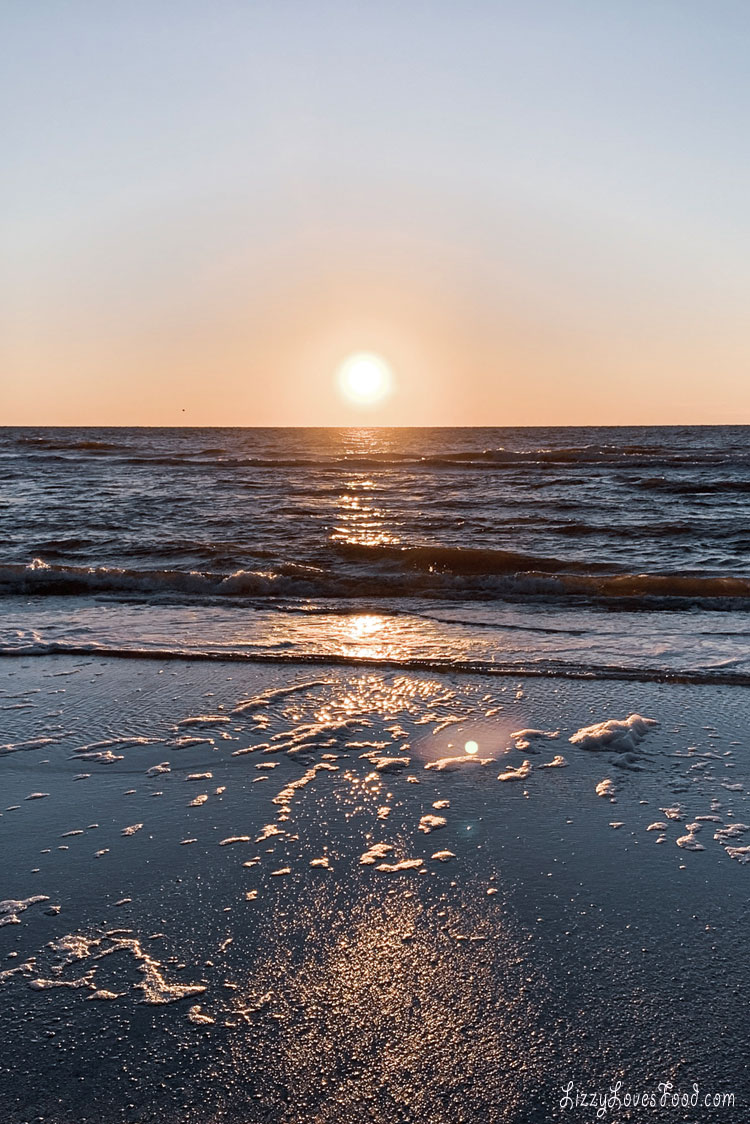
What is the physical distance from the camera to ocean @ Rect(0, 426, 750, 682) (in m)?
7.21

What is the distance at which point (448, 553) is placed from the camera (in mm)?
12422

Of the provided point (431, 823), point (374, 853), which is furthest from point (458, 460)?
point (374, 853)

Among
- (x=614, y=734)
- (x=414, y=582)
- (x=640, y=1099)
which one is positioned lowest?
(x=640, y=1099)

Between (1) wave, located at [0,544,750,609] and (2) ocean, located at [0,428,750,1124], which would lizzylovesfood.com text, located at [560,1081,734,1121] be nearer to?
(2) ocean, located at [0,428,750,1124]

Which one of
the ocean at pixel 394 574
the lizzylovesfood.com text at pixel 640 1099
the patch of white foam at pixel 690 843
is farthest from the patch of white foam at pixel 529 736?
the lizzylovesfood.com text at pixel 640 1099

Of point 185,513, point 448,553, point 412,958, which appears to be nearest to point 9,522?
point 185,513

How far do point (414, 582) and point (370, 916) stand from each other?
7988 millimetres

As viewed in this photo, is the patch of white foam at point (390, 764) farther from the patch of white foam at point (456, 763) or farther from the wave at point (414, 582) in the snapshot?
the wave at point (414, 582)

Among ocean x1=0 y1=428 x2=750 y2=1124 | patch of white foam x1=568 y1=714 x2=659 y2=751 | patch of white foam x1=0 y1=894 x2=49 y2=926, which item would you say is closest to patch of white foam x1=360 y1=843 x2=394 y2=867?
ocean x1=0 y1=428 x2=750 y2=1124

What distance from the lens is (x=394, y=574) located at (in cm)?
1133

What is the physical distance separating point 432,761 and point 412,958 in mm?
1793

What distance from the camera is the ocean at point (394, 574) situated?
721 cm

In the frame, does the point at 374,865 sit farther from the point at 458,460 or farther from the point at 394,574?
the point at 458,460

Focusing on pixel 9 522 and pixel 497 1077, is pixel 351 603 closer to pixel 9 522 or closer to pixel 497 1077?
pixel 497 1077
